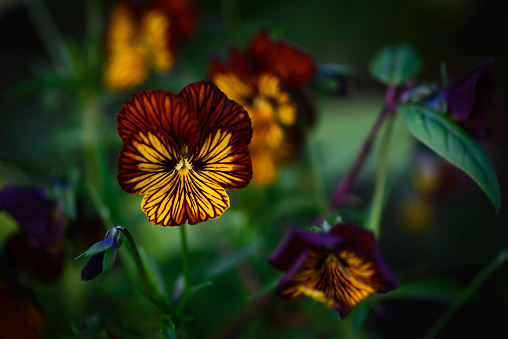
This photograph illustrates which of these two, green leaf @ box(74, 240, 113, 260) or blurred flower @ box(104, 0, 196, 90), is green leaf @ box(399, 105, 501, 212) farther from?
blurred flower @ box(104, 0, 196, 90)

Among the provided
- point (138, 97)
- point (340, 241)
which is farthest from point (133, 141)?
point (340, 241)

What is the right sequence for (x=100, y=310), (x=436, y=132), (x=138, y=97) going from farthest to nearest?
(x=100, y=310) < (x=436, y=132) < (x=138, y=97)

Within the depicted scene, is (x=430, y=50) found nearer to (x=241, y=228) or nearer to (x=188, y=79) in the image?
(x=188, y=79)

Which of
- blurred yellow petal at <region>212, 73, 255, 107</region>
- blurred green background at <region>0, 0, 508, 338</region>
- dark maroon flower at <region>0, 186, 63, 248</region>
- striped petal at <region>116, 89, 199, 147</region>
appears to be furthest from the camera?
blurred green background at <region>0, 0, 508, 338</region>

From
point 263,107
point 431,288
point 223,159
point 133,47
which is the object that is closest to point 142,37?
point 133,47

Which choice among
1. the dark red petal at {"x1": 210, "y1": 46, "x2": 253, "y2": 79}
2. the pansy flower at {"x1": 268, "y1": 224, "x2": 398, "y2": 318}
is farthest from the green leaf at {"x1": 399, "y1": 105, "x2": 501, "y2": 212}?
the dark red petal at {"x1": 210, "y1": 46, "x2": 253, "y2": 79}

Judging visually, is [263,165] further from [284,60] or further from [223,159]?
[223,159]

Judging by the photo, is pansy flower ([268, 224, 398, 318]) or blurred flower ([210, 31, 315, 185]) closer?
pansy flower ([268, 224, 398, 318])
